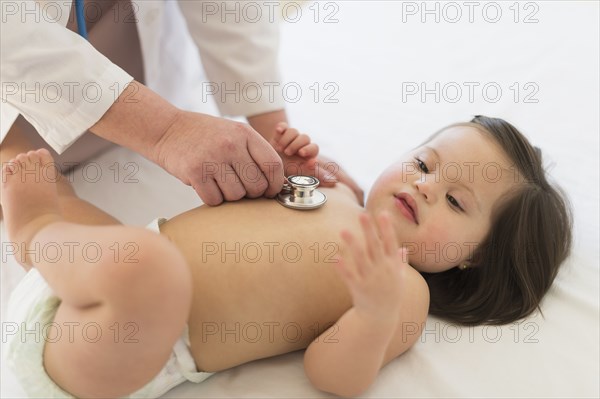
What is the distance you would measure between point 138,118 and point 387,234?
0.42 meters

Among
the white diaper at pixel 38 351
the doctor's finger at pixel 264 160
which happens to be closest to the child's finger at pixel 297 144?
the doctor's finger at pixel 264 160

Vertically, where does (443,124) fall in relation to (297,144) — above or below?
below

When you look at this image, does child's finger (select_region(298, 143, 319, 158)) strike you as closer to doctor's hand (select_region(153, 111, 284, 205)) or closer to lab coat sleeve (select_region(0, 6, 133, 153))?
doctor's hand (select_region(153, 111, 284, 205))

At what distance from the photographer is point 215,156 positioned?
82 centimetres

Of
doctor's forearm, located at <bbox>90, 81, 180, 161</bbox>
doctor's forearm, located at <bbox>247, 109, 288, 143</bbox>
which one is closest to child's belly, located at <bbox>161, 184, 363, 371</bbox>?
doctor's forearm, located at <bbox>90, 81, 180, 161</bbox>

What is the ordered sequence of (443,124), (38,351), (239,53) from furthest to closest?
1. (443,124)
2. (239,53)
3. (38,351)

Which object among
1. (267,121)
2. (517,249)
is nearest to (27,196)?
(267,121)

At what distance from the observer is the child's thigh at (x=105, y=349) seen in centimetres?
64

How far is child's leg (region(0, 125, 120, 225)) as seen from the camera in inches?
36.6

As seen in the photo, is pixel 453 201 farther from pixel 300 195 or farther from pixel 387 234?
pixel 387 234

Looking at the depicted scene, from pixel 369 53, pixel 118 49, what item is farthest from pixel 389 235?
pixel 369 53

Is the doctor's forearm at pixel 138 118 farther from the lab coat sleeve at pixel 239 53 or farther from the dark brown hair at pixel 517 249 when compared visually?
the dark brown hair at pixel 517 249

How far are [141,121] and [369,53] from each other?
966mm

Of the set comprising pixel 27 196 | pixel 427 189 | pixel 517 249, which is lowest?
pixel 517 249
